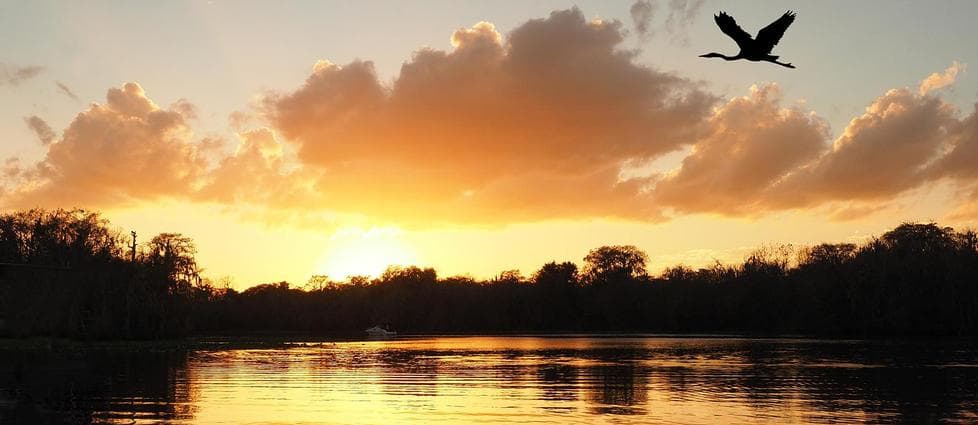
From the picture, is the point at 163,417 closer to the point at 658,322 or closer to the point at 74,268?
the point at 74,268

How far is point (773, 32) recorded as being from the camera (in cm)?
1894

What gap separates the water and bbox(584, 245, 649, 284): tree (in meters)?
113

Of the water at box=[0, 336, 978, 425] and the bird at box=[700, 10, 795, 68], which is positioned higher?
the bird at box=[700, 10, 795, 68]

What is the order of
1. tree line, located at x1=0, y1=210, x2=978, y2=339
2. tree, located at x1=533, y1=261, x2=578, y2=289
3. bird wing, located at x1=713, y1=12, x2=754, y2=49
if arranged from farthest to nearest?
tree, located at x1=533, y1=261, x2=578, y2=289, tree line, located at x1=0, y1=210, x2=978, y2=339, bird wing, located at x1=713, y1=12, x2=754, y2=49

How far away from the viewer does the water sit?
114 ft

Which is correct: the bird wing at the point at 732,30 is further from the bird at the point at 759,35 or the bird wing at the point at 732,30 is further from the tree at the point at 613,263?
the tree at the point at 613,263

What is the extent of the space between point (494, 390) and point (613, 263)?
14625cm

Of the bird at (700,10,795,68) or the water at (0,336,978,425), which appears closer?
the bird at (700,10,795,68)

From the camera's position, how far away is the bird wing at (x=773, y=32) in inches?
744

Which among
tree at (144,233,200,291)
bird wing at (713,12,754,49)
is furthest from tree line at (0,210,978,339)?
bird wing at (713,12,754,49)

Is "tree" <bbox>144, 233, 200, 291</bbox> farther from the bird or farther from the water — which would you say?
the bird

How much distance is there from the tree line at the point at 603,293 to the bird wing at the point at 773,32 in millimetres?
84565

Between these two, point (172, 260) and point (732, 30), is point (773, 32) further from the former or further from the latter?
point (172, 260)

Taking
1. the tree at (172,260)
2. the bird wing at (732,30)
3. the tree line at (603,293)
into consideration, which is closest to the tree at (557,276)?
the tree line at (603,293)
